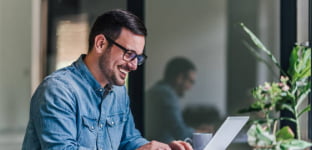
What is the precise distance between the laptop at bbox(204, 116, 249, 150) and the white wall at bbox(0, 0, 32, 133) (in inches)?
108

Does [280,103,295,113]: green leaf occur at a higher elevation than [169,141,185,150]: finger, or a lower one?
lower

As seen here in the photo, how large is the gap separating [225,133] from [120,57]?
44cm

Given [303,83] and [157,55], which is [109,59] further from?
[157,55]

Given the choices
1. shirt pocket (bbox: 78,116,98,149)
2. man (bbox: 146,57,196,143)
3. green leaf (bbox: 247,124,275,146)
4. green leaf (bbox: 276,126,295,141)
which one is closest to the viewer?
shirt pocket (bbox: 78,116,98,149)

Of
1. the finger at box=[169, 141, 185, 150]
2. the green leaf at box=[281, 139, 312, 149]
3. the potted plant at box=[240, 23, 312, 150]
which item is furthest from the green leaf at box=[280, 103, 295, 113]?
the finger at box=[169, 141, 185, 150]

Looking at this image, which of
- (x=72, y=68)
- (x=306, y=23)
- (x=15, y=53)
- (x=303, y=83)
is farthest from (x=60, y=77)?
(x=15, y=53)

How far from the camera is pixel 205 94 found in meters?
4.21

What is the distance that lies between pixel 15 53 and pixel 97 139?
2613 mm

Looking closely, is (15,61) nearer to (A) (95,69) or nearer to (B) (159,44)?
(B) (159,44)

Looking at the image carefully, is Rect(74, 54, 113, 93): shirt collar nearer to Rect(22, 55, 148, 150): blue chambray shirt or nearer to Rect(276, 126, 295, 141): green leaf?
Rect(22, 55, 148, 150): blue chambray shirt

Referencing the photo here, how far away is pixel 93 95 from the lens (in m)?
1.96

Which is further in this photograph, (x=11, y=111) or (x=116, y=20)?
(x=11, y=111)

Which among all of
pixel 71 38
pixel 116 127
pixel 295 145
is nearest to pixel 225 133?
pixel 116 127

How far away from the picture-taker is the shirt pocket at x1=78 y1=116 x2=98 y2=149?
1.88 metres
